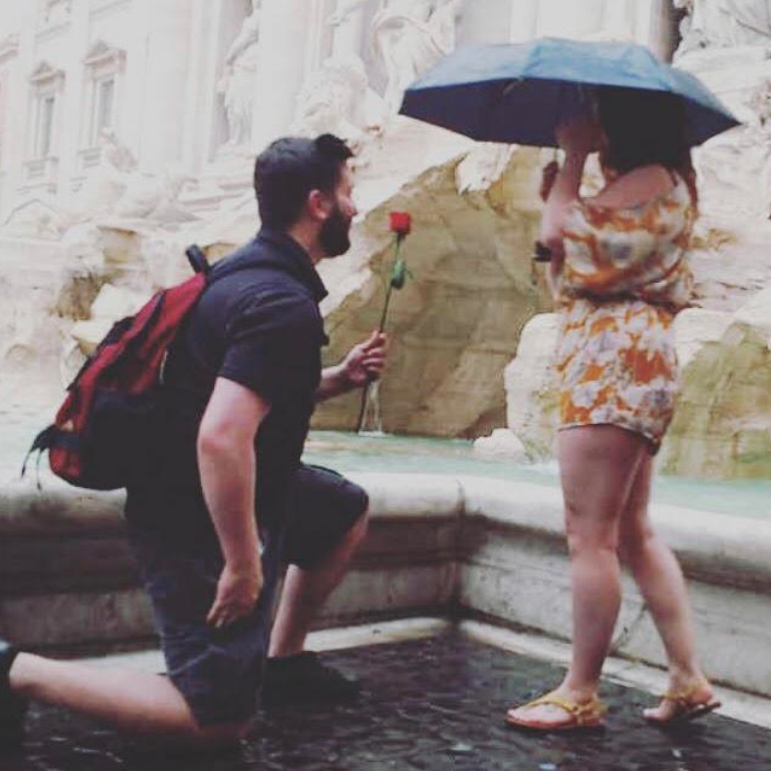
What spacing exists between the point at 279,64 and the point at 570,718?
904 inches

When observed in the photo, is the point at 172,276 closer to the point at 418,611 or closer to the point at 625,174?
the point at 418,611

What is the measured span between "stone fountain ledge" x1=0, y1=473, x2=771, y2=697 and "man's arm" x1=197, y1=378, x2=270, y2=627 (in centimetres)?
89

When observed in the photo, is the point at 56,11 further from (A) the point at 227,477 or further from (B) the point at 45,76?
(A) the point at 227,477

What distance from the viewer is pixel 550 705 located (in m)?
2.84

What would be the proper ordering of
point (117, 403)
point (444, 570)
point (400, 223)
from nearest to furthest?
point (117, 403), point (400, 223), point (444, 570)

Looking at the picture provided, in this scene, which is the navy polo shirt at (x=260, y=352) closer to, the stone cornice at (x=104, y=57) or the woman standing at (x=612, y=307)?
the woman standing at (x=612, y=307)

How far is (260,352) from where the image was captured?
A: 7.52 ft

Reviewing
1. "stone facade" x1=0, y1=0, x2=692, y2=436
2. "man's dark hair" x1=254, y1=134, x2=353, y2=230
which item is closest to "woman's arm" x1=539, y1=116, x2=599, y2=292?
"man's dark hair" x1=254, y1=134, x2=353, y2=230

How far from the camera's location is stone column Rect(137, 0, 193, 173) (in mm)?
28812

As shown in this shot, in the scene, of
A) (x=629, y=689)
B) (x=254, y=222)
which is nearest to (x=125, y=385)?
(x=629, y=689)

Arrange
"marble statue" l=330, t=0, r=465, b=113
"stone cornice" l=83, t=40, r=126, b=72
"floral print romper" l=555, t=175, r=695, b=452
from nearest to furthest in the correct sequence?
"floral print romper" l=555, t=175, r=695, b=452 < "marble statue" l=330, t=0, r=465, b=113 < "stone cornice" l=83, t=40, r=126, b=72

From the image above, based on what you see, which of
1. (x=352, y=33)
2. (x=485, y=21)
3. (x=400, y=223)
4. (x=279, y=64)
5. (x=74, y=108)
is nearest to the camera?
(x=400, y=223)

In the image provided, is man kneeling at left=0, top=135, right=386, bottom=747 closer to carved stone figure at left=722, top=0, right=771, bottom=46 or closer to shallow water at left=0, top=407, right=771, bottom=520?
shallow water at left=0, top=407, right=771, bottom=520

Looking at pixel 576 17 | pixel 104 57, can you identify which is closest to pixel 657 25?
pixel 576 17
